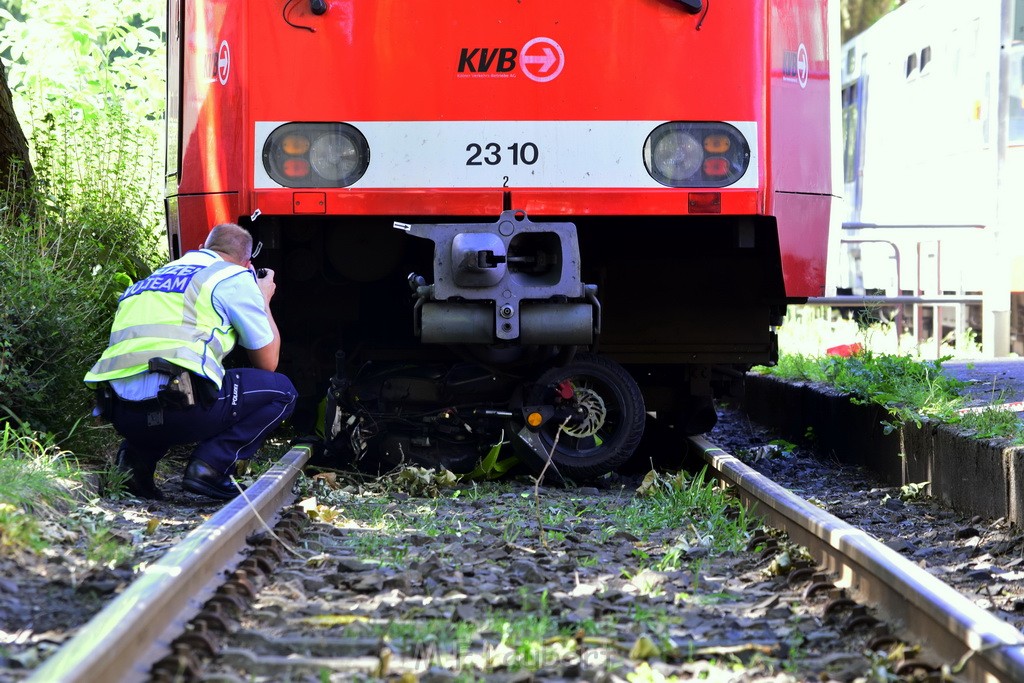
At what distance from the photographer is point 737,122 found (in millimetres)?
5438

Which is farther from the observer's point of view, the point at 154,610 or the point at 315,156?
the point at 315,156

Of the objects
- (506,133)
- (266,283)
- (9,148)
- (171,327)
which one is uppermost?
(9,148)

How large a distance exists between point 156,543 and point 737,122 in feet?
9.54

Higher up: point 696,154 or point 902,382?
point 696,154

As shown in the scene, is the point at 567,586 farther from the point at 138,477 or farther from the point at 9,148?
the point at 9,148

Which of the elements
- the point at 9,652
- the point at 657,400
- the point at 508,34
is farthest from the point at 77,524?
the point at 657,400

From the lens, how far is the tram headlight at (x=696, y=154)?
5.43 metres

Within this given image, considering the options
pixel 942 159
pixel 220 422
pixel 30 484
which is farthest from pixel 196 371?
pixel 942 159

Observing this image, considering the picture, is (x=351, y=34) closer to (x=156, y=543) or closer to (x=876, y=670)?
(x=156, y=543)

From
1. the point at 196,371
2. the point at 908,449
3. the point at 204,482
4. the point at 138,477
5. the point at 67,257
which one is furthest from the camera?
the point at 67,257

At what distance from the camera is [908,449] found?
19.9 ft

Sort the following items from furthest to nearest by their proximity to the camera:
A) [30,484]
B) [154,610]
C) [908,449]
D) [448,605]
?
Answer: [908,449], [30,484], [448,605], [154,610]

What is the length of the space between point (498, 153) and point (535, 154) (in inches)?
6.1

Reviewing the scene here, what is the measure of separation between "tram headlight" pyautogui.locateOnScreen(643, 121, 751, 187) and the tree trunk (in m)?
3.45
